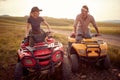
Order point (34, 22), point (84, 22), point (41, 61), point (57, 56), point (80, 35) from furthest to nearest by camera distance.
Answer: point (84, 22) < point (80, 35) < point (34, 22) < point (57, 56) < point (41, 61)

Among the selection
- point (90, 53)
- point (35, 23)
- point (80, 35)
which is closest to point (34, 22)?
point (35, 23)

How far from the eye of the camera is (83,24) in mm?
6871

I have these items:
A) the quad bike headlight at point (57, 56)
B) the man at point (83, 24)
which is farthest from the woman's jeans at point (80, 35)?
the quad bike headlight at point (57, 56)

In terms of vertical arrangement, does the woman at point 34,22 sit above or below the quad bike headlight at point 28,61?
above

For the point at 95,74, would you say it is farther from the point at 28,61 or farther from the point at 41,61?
the point at 28,61

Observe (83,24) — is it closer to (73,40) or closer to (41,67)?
(73,40)

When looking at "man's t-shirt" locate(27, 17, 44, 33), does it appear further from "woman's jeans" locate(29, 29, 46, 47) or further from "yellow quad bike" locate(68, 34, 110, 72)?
"yellow quad bike" locate(68, 34, 110, 72)

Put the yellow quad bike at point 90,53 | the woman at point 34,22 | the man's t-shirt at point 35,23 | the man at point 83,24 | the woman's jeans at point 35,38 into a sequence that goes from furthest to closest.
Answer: the man at point 83,24, the man's t-shirt at point 35,23, the woman at point 34,22, the yellow quad bike at point 90,53, the woman's jeans at point 35,38

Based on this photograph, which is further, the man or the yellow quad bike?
the man

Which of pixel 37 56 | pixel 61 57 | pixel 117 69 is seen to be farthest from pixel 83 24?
pixel 37 56

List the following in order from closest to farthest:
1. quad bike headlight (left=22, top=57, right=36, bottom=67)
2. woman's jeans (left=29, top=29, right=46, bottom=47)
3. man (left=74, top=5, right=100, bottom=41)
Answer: quad bike headlight (left=22, top=57, right=36, bottom=67)
woman's jeans (left=29, top=29, right=46, bottom=47)
man (left=74, top=5, right=100, bottom=41)

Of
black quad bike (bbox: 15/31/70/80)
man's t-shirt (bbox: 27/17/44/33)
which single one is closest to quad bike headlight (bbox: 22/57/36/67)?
black quad bike (bbox: 15/31/70/80)

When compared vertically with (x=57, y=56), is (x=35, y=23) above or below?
above

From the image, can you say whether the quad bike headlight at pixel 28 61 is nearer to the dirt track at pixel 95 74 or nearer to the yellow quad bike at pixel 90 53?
the dirt track at pixel 95 74
